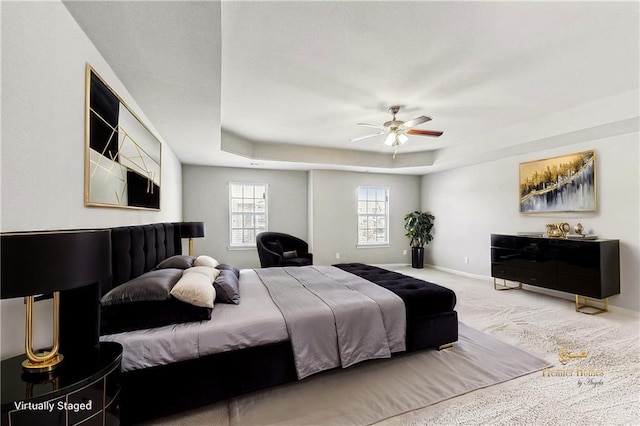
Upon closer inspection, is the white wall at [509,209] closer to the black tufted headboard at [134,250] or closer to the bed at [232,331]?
the bed at [232,331]

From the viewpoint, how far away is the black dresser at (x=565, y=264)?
11.8 feet

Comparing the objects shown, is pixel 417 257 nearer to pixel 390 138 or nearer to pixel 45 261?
pixel 390 138

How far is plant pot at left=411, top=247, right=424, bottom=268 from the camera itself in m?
6.98

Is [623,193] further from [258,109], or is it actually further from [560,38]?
[258,109]

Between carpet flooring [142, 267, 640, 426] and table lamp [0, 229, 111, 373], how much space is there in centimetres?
137

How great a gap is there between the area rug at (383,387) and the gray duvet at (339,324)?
16cm

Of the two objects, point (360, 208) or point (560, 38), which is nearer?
point (560, 38)

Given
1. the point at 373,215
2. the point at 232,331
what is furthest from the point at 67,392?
the point at 373,215

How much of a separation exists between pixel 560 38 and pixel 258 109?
3152 mm

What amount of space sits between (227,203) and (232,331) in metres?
4.63

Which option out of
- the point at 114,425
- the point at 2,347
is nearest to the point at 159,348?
the point at 114,425

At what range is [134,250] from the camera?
2318 mm

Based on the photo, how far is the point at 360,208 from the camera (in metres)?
7.09

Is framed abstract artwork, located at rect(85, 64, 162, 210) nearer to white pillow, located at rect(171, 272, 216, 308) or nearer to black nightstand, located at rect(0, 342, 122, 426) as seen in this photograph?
white pillow, located at rect(171, 272, 216, 308)
